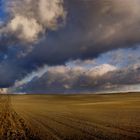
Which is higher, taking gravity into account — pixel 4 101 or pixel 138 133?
pixel 4 101

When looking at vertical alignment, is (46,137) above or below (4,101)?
below

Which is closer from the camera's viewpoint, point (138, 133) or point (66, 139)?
point (66, 139)

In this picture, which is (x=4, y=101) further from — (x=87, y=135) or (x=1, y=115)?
(x=87, y=135)

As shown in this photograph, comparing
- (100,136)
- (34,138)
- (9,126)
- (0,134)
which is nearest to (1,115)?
(9,126)

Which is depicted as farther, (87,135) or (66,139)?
(87,135)

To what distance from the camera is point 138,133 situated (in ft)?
82.4

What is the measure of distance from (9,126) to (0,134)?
4.61 metres

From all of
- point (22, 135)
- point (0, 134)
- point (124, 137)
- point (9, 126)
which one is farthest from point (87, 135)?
point (9, 126)

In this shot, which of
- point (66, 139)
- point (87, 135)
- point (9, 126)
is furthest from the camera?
point (9, 126)

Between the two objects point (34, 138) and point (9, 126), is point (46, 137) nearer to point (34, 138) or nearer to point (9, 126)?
point (34, 138)

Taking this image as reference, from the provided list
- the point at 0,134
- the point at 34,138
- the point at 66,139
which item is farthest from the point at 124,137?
the point at 0,134

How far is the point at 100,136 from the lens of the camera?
23.6m

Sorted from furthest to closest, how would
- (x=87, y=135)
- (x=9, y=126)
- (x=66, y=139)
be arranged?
1. (x=9, y=126)
2. (x=87, y=135)
3. (x=66, y=139)

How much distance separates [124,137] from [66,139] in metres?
3.63
